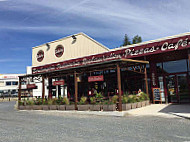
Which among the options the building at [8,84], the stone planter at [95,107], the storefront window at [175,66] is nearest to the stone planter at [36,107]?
the stone planter at [95,107]

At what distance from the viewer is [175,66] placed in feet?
51.9

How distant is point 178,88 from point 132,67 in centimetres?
420

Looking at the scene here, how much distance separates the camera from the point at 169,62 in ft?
53.1

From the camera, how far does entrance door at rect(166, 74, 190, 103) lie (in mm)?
15250

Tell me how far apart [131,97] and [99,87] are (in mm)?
7123

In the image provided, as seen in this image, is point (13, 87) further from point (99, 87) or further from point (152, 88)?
point (152, 88)

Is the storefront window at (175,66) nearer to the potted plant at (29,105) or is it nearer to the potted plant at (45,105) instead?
the potted plant at (45,105)

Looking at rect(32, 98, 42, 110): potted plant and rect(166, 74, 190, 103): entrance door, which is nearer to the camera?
rect(166, 74, 190, 103): entrance door

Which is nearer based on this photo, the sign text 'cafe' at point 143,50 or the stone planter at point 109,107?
the stone planter at point 109,107

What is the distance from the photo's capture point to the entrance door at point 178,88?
15.2 metres

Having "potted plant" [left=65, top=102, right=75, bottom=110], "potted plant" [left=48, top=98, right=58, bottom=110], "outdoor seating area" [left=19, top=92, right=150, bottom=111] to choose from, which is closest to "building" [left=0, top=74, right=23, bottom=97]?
"outdoor seating area" [left=19, top=92, right=150, bottom=111]

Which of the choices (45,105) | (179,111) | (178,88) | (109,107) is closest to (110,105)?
(109,107)

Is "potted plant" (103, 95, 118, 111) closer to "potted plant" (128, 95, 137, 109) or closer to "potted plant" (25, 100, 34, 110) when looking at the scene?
"potted plant" (128, 95, 137, 109)

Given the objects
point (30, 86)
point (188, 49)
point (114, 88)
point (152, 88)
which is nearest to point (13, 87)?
point (30, 86)
